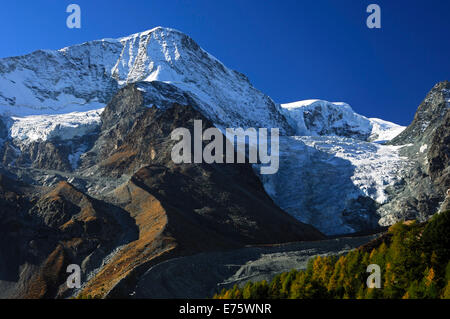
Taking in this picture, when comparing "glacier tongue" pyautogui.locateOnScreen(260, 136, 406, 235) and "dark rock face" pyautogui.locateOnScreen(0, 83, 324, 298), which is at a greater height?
"glacier tongue" pyautogui.locateOnScreen(260, 136, 406, 235)

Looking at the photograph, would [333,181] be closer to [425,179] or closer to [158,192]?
[425,179]

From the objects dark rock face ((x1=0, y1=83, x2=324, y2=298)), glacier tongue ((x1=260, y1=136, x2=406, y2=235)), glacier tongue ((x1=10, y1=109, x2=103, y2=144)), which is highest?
glacier tongue ((x1=10, y1=109, x2=103, y2=144))

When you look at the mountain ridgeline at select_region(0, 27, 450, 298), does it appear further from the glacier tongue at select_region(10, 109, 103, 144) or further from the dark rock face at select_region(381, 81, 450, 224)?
the glacier tongue at select_region(10, 109, 103, 144)

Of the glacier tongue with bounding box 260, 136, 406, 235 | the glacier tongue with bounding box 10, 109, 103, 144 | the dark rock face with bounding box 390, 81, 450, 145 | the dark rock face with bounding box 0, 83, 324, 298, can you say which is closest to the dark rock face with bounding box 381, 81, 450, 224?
the glacier tongue with bounding box 260, 136, 406, 235

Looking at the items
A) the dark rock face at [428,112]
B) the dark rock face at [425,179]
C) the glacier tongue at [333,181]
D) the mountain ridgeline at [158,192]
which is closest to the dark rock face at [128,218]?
the mountain ridgeline at [158,192]

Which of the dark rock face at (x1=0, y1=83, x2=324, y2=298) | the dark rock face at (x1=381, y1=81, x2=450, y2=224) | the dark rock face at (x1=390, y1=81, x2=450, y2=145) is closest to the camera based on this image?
→ the dark rock face at (x1=0, y1=83, x2=324, y2=298)

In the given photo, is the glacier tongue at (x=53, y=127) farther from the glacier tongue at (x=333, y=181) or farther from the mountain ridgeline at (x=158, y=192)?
the glacier tongue at (x=333, y=181)

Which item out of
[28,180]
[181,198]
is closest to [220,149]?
[181,198]
